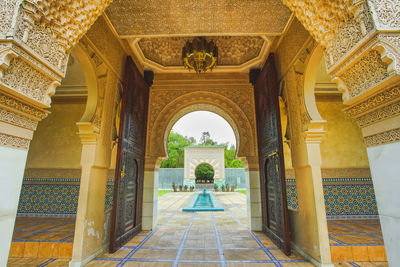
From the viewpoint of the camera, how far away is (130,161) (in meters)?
A: 2.41

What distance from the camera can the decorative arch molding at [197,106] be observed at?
3109mm

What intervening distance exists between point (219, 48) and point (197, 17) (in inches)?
45.0

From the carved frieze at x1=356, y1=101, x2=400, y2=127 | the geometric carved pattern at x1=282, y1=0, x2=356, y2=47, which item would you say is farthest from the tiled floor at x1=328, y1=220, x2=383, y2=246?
the geometric carved pattern at x1=282, y1=0, x2=356, y2=47

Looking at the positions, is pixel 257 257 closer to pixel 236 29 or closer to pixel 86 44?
pixel 236 29

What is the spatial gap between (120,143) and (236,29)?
1.70m

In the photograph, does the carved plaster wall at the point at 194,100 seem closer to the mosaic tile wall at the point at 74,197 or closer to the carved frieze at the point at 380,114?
A: the mosaic tile wall at the point at 74,197

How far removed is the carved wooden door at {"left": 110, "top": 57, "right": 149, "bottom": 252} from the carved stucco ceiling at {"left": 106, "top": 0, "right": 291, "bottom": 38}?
58 centimetres

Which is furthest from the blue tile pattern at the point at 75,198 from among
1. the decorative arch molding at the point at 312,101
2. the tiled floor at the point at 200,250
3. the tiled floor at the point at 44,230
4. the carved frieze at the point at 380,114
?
the carved frieze at the point at 380,114

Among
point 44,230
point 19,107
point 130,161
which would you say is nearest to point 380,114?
point 19,107

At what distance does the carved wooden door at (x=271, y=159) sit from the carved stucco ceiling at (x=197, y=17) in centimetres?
53

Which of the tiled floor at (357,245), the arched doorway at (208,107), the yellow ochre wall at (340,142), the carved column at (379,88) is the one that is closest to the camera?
the carved column at (379,88)

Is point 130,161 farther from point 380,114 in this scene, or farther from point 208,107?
point 380,114

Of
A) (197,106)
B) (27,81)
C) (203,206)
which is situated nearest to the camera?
(27,81)

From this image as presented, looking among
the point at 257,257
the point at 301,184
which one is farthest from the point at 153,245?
the point at 301,184
